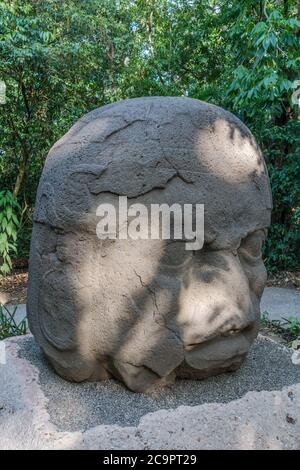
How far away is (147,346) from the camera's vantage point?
213cm

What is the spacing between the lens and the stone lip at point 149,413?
6.30 feet

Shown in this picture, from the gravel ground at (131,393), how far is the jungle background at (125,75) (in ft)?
8.56

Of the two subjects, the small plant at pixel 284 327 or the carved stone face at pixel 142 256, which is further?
the small plant at pixel 284 327

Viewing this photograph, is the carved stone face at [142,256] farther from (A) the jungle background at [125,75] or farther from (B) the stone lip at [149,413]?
(A) the jungle background at [125,75]

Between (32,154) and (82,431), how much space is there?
598 cm

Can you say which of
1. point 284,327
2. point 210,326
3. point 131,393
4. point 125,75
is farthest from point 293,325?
point 125,75

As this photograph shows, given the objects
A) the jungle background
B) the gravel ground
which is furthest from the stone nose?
the jungle background

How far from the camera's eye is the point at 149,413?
6.69 ft

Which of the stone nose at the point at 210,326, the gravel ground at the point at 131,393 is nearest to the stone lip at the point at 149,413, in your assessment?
the gravel ground at the point at 131,393

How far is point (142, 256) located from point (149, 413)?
2.29 feet

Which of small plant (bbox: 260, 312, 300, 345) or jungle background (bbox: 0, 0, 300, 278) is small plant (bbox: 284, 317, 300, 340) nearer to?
small plant (bbox: 260, 312, 300, 345)

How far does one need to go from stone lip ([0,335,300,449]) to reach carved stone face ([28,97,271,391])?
0.09 m

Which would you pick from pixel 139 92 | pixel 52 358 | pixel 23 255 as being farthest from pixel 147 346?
pixel 139 92

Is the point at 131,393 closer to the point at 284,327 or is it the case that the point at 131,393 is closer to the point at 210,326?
the point at 210,326
